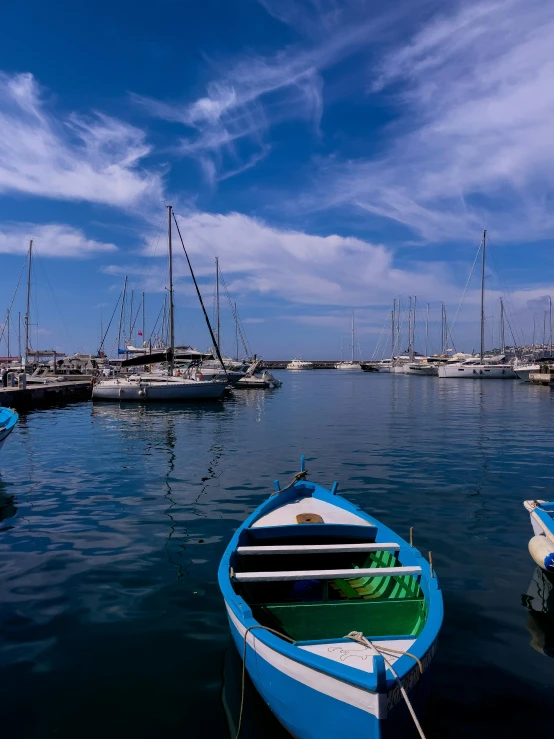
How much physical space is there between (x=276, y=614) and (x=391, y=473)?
1044 centimetres

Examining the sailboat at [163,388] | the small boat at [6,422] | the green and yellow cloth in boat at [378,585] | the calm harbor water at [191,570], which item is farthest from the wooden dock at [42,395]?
the green and yellow cloth in boat at [378,585]

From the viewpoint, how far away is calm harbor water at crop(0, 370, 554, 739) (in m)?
5.20

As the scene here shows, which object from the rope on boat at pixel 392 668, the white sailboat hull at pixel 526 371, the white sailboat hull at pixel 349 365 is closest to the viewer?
the rope on boat at pixel 392 668

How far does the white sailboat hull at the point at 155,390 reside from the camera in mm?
40781

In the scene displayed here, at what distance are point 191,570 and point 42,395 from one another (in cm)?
3678

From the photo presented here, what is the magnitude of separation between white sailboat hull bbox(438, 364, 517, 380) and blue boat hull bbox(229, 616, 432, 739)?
263ft

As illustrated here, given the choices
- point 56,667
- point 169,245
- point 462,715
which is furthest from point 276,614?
point 169,245

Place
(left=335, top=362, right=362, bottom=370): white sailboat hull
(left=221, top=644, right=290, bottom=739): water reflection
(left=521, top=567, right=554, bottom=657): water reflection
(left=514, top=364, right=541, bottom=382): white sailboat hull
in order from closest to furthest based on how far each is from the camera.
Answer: (left=221, top=644, right=290, bottom=739): water reflection < (left=521, top=567, right=554, bottom=657): water reflection < (left=514, top=364, right=541, bottom=382): white sailboat hull < (left=335, top=362, right=362, bottom=370): white sailboat hull

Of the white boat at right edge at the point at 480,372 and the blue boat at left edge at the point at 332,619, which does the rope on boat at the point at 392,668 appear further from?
the white boat at right edge at the point at 480,372

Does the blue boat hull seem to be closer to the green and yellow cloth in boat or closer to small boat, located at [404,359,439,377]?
the green and yellow cloth in boat

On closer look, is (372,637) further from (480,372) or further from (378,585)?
(480,372)

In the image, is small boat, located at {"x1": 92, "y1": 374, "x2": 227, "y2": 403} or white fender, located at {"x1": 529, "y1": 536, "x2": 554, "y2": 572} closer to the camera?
white fender, located at {"x1": 529, "y1": 536, "x2": 554, "y2": 572}

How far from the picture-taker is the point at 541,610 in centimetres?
706

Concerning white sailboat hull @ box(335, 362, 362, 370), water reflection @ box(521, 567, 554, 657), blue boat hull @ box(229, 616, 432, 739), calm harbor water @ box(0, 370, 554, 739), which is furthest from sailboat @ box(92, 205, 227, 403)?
white sailboat hull @ box(335, 362, 362, 370)
